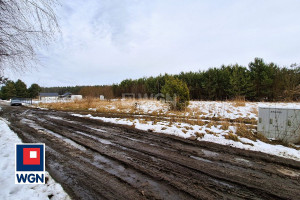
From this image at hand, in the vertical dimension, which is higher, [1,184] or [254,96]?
[254,96]

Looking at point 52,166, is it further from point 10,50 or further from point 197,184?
point 197,184

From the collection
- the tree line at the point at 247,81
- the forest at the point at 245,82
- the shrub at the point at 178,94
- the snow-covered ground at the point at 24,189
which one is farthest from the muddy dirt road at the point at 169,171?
the tree line at the point at 247,81

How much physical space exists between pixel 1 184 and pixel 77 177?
50.6 inches

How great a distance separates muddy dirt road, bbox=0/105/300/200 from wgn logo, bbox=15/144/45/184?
24 cm

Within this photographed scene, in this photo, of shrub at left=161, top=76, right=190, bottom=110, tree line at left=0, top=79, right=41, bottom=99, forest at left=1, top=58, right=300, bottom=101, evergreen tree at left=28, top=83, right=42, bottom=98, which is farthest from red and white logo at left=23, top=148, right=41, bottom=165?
evergreen tree at left=28, top=83, right=42, bottom=98

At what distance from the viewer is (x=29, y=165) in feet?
10.5

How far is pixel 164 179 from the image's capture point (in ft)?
9.50

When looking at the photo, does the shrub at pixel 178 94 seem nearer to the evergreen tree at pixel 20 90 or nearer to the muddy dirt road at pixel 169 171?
the muddy dirt road at pixel 169 171

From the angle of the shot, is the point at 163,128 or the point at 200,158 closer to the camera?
the point at 200,158

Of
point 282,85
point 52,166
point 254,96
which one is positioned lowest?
point 52,166

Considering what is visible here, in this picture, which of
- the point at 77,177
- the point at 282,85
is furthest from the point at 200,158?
the point at 282,85

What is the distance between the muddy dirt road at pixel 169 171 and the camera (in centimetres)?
250

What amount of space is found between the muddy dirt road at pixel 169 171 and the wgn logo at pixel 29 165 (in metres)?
0.24

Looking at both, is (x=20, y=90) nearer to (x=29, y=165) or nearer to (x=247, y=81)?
(x=29, y=165)
